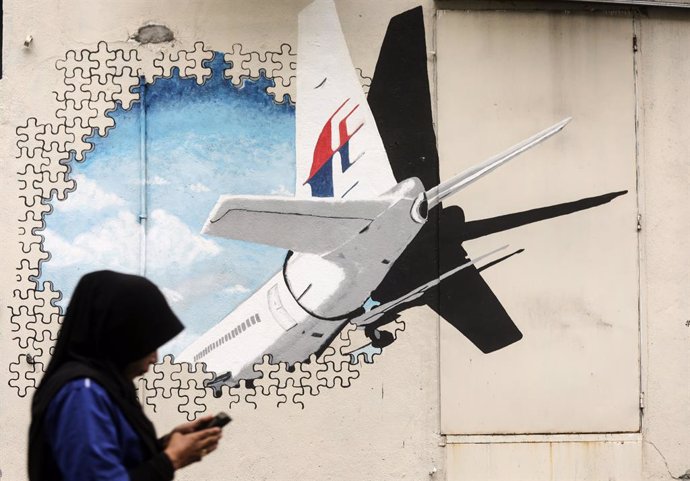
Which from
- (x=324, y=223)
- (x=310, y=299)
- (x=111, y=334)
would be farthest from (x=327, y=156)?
(x=111, y=334)

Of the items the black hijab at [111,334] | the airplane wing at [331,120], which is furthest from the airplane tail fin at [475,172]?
the black hijab at [111,334]

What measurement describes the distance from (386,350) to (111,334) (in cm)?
392

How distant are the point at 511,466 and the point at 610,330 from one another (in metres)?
1.13

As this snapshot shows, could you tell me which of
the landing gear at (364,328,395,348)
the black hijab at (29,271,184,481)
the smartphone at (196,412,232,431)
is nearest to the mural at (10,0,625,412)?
the landing gear at (364,328,395,348)

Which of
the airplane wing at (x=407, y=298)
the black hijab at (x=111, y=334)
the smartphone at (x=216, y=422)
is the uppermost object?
the airplane wing at (x=407, y=298)

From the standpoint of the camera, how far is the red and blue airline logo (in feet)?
23.0

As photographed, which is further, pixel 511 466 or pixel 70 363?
pixel 511 466

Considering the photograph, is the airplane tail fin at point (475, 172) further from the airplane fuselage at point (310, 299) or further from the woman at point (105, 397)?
the woman at point (105, 397)

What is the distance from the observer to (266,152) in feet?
22.9

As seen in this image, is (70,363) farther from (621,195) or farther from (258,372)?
(621,195)

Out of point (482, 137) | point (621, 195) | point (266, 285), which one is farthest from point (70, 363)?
point (621, 195)

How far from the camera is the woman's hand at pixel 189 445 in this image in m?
3.33

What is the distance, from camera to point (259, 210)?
22.7ft

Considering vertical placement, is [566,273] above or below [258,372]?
above
